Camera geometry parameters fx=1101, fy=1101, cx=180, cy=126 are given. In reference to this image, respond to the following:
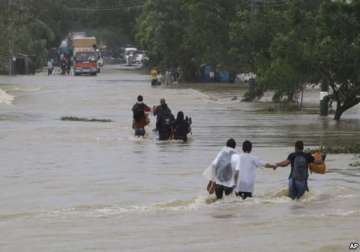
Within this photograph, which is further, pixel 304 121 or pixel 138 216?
pixel 304 121

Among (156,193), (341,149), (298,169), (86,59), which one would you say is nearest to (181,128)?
(341,149)

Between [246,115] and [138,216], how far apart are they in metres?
28.6

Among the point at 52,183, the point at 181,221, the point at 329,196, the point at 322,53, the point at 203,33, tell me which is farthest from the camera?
the point at 203,33

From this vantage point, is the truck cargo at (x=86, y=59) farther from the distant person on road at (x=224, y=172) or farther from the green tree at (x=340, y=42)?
the distant person on road at (x=224, y=172)

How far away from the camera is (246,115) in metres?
45.8

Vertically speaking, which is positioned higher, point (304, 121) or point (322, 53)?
point (322, 53)

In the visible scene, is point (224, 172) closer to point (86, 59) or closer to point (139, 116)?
point (139, 116)

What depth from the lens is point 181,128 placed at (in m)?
32.2

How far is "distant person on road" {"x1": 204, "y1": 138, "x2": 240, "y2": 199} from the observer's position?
18.6 metres

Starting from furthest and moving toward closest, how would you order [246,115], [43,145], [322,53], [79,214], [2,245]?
[246,115], [322,53], [43,145], [79,214], [2,245]

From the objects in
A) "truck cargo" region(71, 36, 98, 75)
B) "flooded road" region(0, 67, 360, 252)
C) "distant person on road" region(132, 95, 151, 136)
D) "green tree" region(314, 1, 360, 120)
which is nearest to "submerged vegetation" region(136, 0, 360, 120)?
"green tree" region(314, 1, 360, 120)

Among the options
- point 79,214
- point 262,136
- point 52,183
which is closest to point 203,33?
point 262,136

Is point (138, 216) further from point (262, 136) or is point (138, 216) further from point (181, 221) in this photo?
point (262, 136)

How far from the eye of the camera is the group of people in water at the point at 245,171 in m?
18.3
